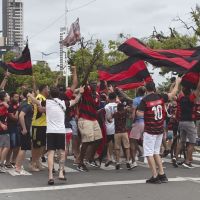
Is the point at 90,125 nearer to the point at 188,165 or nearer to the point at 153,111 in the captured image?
the point at 153,111

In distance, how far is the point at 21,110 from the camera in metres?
11.7

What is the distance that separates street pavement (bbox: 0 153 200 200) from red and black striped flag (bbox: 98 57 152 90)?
2.22 metres

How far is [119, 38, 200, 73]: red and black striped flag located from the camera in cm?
1143

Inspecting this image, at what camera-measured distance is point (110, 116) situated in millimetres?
12312

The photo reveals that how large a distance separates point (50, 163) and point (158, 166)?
2068mm

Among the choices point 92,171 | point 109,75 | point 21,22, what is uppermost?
point 21,22

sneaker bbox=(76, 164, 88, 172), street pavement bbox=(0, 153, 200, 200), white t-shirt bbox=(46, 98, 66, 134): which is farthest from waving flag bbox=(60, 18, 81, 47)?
white t-shirt bbox=(46, 98, 66, 134)

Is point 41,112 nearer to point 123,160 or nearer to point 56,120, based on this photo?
point 56,120

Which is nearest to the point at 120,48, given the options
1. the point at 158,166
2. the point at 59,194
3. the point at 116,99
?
the point at 116,99

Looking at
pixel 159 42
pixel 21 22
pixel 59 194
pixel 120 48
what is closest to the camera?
pixel 59 194

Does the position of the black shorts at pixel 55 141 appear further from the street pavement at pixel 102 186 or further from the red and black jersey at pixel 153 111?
the red and black jersey at pixel 153 111

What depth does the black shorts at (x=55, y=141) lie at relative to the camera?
10086 millimetres

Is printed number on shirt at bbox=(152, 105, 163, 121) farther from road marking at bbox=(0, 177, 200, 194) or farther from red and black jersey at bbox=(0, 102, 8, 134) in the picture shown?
red and black jersey at bbox=(0, 102, 8, 134)

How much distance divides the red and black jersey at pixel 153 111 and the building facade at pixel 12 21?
9685 cm
